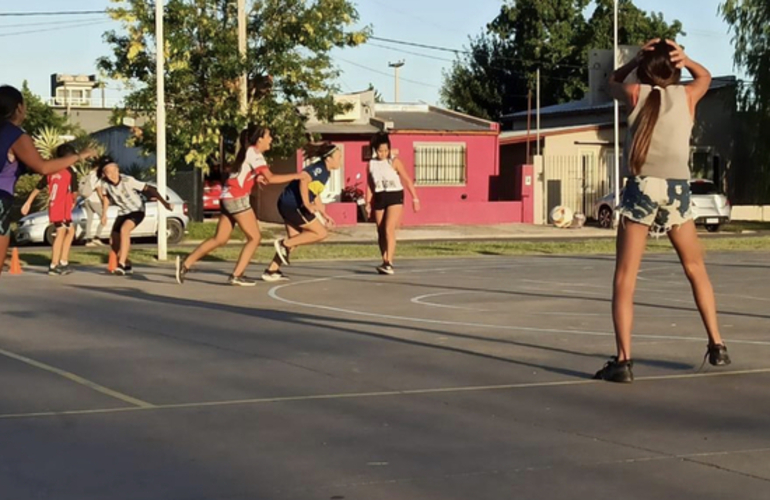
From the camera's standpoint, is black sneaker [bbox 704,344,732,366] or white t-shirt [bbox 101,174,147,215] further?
white t-shirt [bbox 101,174,147,215]

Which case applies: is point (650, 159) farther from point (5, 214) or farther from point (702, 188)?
point (702, 188)

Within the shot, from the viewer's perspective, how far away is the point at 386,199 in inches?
763

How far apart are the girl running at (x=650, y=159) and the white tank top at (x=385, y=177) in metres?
10.3

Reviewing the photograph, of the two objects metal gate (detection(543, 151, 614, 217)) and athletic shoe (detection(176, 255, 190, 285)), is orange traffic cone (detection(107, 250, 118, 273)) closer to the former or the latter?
athletic shoe (detection(176, 255, 190, 285))

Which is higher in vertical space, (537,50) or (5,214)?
(537,50)

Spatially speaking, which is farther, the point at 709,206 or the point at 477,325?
the point at 709,206

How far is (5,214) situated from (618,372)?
13.0 ft

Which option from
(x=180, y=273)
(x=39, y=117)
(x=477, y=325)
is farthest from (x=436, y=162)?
(x=477, y=325)

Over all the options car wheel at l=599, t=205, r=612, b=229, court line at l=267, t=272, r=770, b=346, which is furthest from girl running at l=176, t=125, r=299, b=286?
car wheel at l=599, t=205, r=612, b=229

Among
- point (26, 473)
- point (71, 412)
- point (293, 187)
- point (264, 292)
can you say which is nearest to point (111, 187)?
point (293, 187)

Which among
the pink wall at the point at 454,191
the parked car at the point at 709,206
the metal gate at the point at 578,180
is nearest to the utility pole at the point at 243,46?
the pink wall at the point at 454,191

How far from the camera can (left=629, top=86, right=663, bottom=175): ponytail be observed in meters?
9.01

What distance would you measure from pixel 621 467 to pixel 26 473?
263cm

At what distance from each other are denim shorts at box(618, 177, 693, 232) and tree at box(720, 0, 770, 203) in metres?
38.7
